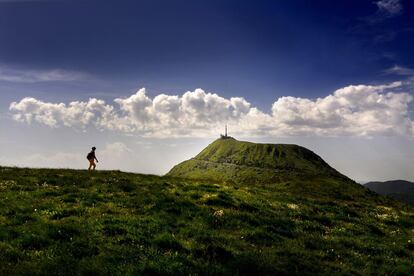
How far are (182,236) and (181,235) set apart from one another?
0.27 feet

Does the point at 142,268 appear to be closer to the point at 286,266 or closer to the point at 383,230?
the point at 286,266

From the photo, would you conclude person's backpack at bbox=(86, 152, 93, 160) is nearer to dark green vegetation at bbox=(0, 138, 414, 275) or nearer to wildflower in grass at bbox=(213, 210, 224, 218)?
dark green vegetation at bbox=(0, 138, 414, 275)

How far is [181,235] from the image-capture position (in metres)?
15.9

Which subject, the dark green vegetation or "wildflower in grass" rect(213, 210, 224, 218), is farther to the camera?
"wildflower in grass" rect(213, 210, 224, 218)

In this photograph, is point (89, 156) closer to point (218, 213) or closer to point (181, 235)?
point (218, 213)

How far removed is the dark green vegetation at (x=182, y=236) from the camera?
1238 cm

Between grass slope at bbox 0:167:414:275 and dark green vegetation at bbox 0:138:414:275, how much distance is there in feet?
0.15

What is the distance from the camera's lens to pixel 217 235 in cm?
1634

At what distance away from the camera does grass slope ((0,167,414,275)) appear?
12.4 m

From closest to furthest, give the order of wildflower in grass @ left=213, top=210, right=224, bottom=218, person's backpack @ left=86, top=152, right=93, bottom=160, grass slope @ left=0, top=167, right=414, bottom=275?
1. grass slope @ left=0, top=167, right=414, bottom=275
2. wildflower in grass @ left=213, top=210, right=224, bottom=218
3. person's backpack @ left=86, top=152, right=93, bottom=160

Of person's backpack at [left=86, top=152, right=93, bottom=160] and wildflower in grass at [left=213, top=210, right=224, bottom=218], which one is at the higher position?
person's backpack at [left=86, top=152, right=93, bottom=160]

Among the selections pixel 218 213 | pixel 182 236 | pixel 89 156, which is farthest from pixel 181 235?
pixel 89 156

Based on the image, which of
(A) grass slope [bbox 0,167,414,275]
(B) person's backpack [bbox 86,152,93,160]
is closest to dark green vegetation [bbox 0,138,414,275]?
(A) grass slope [bbox 0,167,414,275]

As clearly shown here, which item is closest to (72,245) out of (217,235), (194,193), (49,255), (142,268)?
(49,255)
